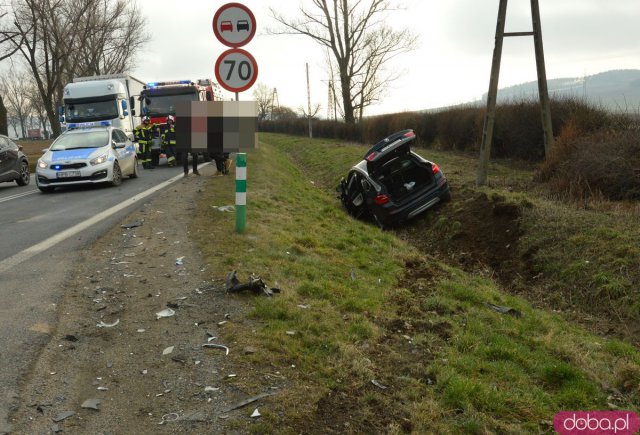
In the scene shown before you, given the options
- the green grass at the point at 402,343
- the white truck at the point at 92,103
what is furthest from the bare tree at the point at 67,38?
the green grass at the point at 402,343

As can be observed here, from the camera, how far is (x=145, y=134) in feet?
65.3

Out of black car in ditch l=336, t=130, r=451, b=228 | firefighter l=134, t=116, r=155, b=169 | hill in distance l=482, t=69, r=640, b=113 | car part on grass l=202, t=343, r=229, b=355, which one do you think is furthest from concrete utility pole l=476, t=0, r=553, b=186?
firefighter l=134, t=116, r=155, b=169

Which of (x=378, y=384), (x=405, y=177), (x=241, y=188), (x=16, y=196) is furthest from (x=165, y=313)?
(x=16, y=196)

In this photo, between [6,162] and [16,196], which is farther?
[6,162]

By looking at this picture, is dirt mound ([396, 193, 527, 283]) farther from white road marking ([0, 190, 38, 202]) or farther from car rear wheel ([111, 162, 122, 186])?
white road marking ([0, 190, 38, 202])

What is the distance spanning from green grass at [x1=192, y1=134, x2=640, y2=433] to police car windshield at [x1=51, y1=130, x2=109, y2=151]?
7.73 metres

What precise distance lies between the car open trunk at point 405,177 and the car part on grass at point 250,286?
6312 millimetres

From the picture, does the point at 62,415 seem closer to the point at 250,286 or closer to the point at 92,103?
the point at 250,286

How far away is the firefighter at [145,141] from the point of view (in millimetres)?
19797

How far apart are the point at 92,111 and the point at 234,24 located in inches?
647

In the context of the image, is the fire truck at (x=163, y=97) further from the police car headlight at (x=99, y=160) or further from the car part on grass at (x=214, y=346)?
the car part on grass at (x=214, y=346)

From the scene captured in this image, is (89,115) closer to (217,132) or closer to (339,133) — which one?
(217,132)

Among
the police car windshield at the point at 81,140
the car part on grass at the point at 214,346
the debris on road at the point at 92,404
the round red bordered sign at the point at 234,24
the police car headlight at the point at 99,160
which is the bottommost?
the debris on road at the point at 92,404

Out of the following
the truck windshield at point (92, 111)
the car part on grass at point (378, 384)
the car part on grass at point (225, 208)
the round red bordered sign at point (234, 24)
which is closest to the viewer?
the car part on grass at point (378, 384)
